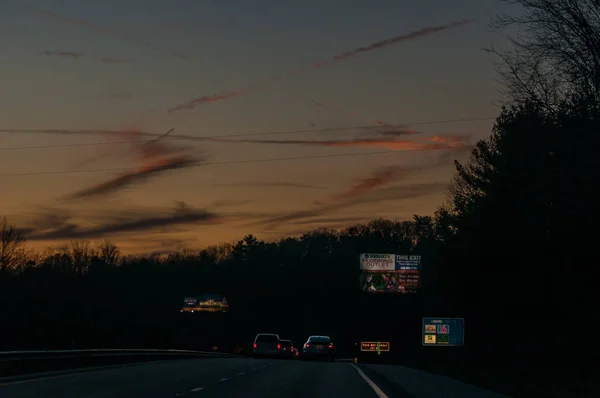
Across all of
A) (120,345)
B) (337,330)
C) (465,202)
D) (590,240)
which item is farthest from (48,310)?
(590,240)

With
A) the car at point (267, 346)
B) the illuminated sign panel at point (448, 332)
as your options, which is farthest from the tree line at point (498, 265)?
the car at point (267, 346)

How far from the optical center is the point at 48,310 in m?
99.5

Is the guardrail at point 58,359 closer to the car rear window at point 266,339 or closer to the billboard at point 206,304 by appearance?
the car rear window at point 266,339

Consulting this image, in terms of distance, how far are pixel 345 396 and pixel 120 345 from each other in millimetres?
44910

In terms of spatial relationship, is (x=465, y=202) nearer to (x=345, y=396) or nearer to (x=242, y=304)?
(x=345, y=396)

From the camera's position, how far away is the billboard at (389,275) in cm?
9075

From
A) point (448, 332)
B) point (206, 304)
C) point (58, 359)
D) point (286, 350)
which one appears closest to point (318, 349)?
point (286, 350)

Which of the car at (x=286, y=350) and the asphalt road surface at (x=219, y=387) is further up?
the asphalt road surface at (x=219, y=387)

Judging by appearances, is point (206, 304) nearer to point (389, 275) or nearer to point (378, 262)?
point (378, 262)

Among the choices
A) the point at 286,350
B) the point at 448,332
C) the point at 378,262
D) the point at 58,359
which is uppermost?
the point at 378,262

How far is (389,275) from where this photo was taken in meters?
91.2

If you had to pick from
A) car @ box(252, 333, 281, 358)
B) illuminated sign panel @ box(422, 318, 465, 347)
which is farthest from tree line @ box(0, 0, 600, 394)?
car @ box(252, 333, 281, 358)

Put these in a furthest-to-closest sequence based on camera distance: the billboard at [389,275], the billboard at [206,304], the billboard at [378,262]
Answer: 1. the billboard at [206,304]
2. the billboard at [378,262]
3. the billboard at [389,275]

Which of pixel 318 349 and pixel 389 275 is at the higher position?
pixel 389 275
